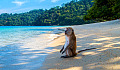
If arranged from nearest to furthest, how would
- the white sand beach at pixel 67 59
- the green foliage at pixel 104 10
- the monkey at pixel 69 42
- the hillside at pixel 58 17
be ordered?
the white sand beach at pixel 67 59 → the monkey at pixel 69 42 → the green foliage at pixel 104 10 → the hillside at pixel 58 17

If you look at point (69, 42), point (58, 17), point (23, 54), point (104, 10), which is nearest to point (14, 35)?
point (23, 54)

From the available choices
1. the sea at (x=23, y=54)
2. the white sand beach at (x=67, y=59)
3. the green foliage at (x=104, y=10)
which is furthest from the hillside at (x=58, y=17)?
the white sand beach at (x=67, y=59)

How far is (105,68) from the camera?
106 inches

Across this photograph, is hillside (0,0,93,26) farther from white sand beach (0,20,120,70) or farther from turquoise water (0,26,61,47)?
white sand beach (0,20,120,70)

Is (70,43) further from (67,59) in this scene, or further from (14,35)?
(14,35)

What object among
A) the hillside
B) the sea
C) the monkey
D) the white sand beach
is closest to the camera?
the white sand beach

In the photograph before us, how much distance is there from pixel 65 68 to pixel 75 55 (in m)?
0.99

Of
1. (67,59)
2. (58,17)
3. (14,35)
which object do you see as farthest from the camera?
(58,17)

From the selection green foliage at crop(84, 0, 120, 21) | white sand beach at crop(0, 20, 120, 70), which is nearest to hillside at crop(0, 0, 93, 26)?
green foliage at crop(84, 0, 120, 21)

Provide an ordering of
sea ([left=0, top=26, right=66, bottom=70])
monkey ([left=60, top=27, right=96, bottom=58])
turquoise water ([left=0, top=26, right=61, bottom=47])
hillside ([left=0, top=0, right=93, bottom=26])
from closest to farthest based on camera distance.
→ sea ([left=0, top=26, right=66, bottom=70]), monkey ([left=60, top=27, right=96, bottom=58]), turquoise water ([left=0, top=26, right=61, bottom=47]), hillside ([left=0, top=0, right=93, bottom=26])

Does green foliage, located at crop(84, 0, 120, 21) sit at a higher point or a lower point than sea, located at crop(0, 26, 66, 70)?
higher

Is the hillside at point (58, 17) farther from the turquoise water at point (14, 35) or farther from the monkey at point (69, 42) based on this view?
the monkey at point (69, 42)

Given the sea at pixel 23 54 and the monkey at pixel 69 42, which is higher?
the monkey at pixel 69 42

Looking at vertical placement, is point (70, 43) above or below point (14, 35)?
above
